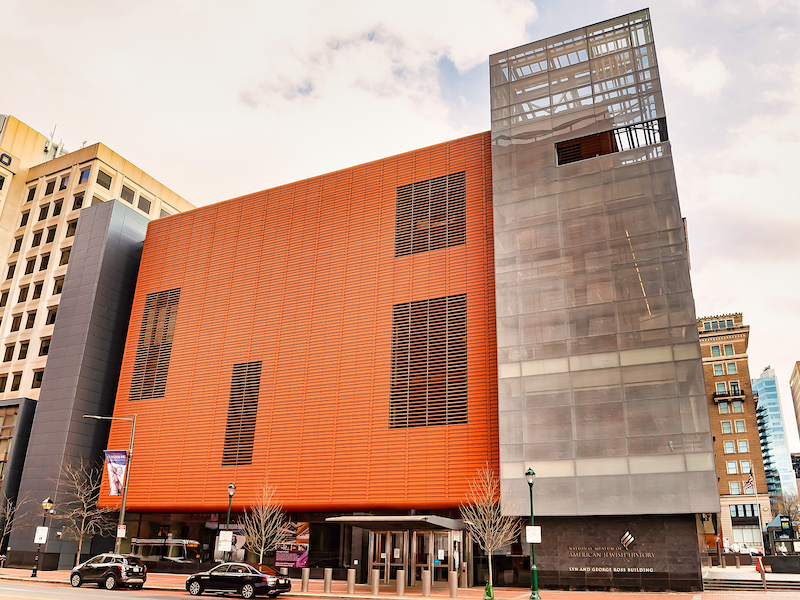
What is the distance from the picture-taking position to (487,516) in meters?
33.0

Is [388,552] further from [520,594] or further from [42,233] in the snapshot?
[42,233]

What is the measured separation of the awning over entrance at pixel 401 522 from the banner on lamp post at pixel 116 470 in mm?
17767

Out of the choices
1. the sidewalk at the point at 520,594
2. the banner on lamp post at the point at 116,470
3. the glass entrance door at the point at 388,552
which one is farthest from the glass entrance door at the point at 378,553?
the banner on lamp post at the point at 116,470

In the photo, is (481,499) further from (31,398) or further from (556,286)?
(31,398)

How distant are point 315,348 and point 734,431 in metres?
78.1

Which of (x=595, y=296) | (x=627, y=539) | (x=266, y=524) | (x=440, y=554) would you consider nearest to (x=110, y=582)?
(x=266, y=524)

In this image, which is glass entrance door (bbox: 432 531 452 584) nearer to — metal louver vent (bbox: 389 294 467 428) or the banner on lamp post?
metal louver vent (bbox: 389 294 467 428)

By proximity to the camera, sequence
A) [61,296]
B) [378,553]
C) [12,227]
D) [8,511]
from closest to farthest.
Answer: [378,553], [8,511], [61,296], [12,227]

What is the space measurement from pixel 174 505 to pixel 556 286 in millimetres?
30853

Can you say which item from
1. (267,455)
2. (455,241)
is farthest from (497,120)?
(267,455)

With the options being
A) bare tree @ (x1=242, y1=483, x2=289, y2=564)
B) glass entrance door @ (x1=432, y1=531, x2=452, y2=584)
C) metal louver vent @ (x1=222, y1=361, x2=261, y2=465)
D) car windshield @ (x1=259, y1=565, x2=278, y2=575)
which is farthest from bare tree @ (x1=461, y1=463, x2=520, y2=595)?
metal louver vent @ (x1=222, y1=361, x2=261, y2=465)

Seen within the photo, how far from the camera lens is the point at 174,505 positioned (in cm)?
4547

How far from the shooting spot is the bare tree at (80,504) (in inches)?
1869

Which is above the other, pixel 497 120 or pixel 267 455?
pixel 497 120
